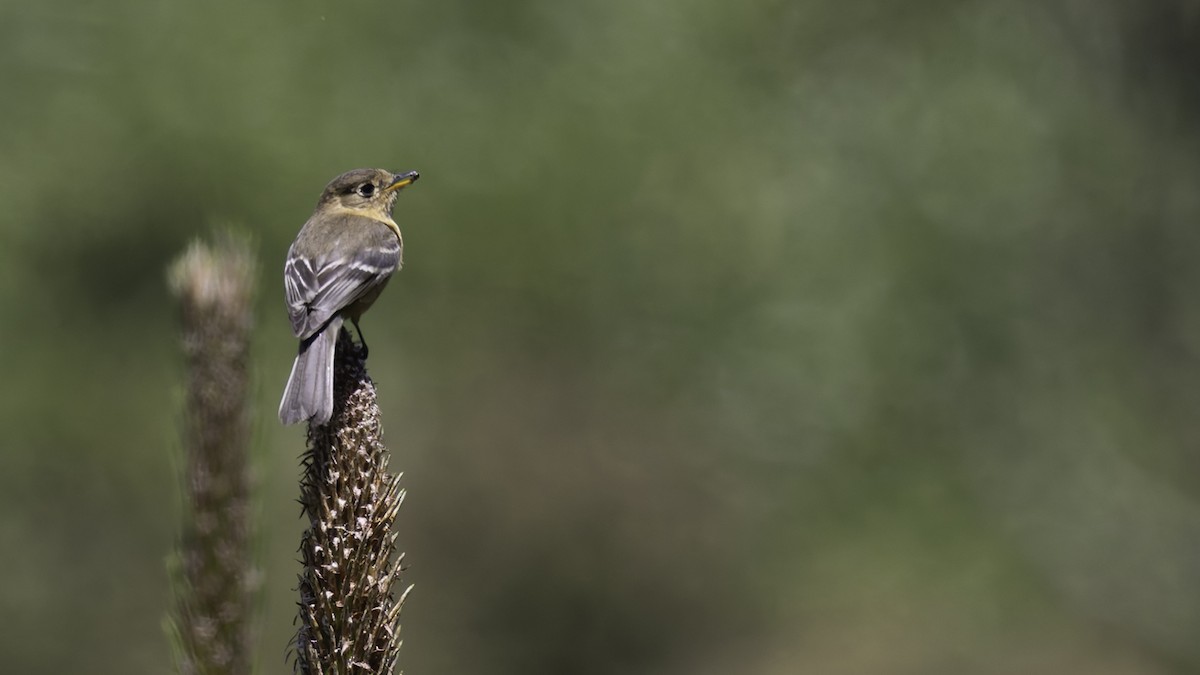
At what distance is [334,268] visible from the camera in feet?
18.9

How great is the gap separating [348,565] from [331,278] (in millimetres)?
3075

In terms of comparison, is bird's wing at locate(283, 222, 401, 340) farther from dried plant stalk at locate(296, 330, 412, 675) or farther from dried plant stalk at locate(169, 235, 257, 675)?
dried plant stalk at locate(169, 235, 257, 675)

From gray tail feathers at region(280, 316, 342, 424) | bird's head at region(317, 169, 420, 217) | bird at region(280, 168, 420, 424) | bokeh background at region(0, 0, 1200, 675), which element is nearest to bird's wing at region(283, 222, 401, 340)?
bird at region(280, 168, 420, 424)

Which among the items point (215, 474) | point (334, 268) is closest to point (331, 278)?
point (334, 268)

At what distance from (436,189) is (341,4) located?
1.80 m

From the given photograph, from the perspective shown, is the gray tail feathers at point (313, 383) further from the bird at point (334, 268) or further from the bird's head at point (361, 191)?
the bird's head at point (361, 191)

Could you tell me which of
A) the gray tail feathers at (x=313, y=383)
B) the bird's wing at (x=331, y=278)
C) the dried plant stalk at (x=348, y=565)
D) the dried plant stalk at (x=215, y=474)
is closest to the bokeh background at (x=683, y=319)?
the bird's wing at (x=331, y=278)

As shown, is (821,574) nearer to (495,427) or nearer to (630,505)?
(630,505)

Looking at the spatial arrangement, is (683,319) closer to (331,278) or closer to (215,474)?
(331,278)

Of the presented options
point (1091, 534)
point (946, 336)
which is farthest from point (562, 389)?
point (1091, 534)

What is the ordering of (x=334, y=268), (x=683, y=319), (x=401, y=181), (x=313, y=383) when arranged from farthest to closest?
(x=683, y=319) → (x=401, y=181) → (x=334, y=268) → (x=313, y=383)

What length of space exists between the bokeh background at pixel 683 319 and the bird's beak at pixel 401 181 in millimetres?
3984

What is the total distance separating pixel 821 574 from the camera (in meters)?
13.5

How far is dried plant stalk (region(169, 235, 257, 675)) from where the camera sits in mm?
1610
